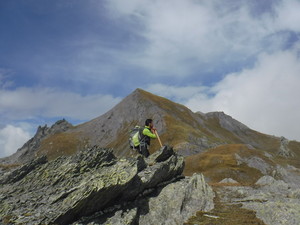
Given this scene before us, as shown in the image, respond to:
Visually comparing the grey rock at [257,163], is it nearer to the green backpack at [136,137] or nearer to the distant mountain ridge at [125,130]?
the distant mountain ridge at [125,130]

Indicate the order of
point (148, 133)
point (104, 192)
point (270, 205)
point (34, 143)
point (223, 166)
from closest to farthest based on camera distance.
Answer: point (104, 192) < point (270, 205) < point (148, 133) < point (223, 166) < point (34, 143)

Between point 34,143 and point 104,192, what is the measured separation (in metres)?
172

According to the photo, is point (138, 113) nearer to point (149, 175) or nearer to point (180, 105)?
point (180, 105)

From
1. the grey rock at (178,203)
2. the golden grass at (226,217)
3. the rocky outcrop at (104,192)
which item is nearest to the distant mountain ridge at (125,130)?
the grey rock at (178,203)

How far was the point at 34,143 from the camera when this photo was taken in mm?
175375

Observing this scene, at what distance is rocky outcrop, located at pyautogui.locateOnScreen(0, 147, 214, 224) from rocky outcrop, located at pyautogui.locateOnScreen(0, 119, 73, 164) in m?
140

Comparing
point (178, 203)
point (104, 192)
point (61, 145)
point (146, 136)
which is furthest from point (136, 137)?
point (61, 145)

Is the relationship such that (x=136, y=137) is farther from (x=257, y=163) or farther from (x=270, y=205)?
(x=257, y=163)

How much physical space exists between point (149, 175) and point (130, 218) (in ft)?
18.8

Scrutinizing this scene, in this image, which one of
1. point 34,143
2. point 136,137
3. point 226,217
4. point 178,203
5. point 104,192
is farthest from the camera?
point 34,143

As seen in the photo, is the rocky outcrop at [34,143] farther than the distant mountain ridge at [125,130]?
Yes

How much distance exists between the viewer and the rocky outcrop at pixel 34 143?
530 ft

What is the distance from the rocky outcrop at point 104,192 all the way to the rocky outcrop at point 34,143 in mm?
140063

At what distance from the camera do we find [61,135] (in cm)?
17412
